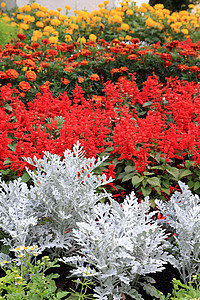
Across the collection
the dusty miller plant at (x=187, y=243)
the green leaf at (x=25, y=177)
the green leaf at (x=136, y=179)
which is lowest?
the dusty miller plant at (x=187, y=243)

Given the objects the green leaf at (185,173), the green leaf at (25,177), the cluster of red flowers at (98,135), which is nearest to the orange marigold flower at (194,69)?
the cluster of red flowers at (98,135)

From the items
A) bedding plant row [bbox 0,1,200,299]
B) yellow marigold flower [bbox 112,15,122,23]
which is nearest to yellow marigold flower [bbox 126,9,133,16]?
yellow marigold flower [bbox 112,15,122,23]

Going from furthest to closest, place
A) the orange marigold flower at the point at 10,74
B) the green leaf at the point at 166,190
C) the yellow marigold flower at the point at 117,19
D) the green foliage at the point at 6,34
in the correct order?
1. the yellow marigold flower at the point at 117,19
2. the green foliage at the point at 6,34
3. the orange marigold flower at the point at 10,74
4. the green leaf at the point at 166,190

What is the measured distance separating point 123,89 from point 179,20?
377cm

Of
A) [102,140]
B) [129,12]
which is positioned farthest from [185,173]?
[129,12]

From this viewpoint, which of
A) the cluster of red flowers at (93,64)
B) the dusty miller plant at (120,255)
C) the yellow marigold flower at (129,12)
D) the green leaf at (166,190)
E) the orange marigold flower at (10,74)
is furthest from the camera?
the yellow marigold flower at (129,12)

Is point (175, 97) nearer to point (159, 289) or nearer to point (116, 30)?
point (159, 289)

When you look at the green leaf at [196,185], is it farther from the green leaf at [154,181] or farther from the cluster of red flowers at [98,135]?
the green leaf at [154,181]

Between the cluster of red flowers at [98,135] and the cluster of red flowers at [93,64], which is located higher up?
Result: the cluster of red flowers at [93,64]

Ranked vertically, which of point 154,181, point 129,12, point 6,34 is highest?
point 6,34

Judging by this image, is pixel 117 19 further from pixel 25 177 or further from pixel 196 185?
pixel 25 177

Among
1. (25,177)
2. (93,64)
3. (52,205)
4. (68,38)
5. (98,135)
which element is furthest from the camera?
(68,38)

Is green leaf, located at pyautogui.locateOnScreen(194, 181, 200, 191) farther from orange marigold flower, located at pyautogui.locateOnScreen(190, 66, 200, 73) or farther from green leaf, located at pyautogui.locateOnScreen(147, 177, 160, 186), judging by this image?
orange marigold flower, located at pyautogui.locateOnScreen(190, 66, 200, 73)

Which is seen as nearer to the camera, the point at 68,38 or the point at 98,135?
the point at 98,135
